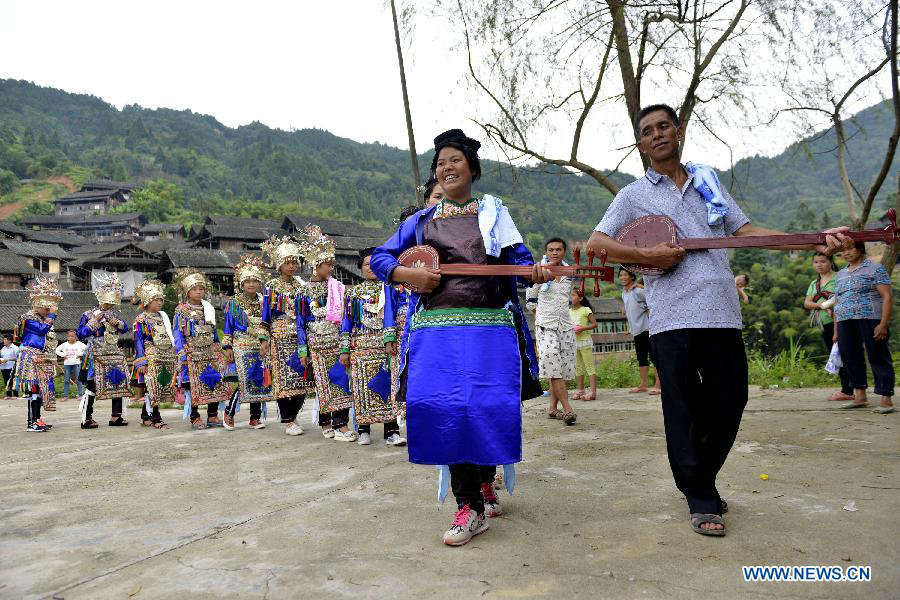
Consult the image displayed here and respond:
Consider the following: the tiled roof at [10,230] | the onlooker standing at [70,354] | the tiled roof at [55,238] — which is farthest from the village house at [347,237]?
the onlooker standing at [70,354]

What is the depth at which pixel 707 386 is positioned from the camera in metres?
3.10

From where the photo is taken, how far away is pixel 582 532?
9.57ft

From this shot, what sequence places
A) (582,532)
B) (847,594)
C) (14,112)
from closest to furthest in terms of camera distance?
(847,594), (582,532), (14,112)

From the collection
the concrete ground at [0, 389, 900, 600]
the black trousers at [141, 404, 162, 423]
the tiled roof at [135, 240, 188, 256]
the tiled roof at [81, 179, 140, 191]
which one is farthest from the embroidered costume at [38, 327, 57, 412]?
the tiled roof at [81, 179, 140, 191]

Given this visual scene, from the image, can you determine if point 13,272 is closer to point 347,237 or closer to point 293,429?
point 347,237

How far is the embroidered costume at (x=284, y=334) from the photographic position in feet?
23.2

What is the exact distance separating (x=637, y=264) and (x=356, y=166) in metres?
144

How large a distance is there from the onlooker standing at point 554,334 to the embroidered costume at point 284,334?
264 centimetres

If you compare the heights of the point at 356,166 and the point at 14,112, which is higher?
the point at 14,112

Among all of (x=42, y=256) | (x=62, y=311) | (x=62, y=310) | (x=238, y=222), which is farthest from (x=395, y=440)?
(x=238, y=222)

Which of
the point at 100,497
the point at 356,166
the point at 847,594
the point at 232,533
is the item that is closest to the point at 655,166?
the point at 847,594

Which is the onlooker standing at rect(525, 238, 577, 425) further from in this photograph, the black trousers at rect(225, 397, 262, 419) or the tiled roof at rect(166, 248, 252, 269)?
the tiled roof at rect(166, 248, 252, 269)

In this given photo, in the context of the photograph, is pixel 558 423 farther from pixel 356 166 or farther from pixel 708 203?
pixel 356 166

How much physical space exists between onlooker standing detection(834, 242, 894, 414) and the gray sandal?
4.07m
